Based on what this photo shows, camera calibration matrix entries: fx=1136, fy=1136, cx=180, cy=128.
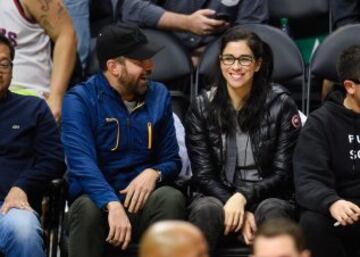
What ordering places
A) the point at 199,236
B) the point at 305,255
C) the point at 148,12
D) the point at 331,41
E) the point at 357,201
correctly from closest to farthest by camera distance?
the point at 199,236 → the point at 305,255 → the point at 357,201 → the point at 331,41 → the point at 148,12

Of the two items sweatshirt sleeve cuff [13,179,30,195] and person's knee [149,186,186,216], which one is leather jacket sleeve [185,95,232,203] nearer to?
person's knee [149,186,186,216]

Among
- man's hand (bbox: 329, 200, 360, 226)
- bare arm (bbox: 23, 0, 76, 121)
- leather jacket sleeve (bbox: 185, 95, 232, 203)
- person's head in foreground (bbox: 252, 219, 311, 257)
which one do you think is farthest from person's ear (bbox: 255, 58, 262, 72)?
person's head in foreground (bbox: 252, 219, 311, 257)

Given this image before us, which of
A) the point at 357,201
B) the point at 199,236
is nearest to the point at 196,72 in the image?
the point at 357,201

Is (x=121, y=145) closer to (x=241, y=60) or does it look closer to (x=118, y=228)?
(x=118, y=228)

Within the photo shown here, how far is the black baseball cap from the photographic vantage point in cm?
606

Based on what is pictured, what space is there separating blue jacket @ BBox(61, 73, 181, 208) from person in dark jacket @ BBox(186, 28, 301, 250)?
0.17 metres

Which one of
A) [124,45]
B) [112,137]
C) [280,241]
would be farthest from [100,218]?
[280,241]

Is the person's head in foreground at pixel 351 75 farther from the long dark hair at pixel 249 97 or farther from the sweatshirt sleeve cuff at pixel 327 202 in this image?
the sweatshirt sleeve cuff at pixel 327 202

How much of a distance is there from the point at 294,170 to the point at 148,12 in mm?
1781

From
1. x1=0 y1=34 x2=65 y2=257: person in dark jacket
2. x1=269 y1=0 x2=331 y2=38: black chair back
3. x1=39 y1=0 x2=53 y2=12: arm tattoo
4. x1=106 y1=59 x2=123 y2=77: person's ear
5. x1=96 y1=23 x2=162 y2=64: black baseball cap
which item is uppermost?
x1=39 y1=0 x2=53 y2=12: arm tattoo

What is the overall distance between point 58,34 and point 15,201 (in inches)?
55.8

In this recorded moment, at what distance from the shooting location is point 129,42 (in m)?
6.09

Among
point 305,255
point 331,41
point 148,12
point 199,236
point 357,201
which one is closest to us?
point 199,236

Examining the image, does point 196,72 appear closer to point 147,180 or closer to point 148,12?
point 148,12
